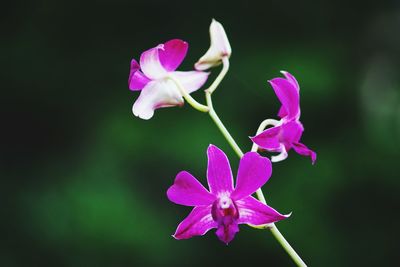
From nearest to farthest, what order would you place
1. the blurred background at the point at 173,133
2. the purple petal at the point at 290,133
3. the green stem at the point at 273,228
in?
the green stem at the point at 273,228
the purple petal at the point at 290,133
the blurred background at the point at 173,133

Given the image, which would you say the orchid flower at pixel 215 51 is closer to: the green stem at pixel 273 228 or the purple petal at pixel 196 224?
the green stem at pixel 273 228

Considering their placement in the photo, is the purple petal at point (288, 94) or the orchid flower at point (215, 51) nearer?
the purple petal at point (288, 94)

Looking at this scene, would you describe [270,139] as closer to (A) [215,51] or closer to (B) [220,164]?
(B) [220,164]

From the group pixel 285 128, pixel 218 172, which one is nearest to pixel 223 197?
pixel 218 172

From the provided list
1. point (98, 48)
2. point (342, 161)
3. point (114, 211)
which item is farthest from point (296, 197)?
point (98, 48)

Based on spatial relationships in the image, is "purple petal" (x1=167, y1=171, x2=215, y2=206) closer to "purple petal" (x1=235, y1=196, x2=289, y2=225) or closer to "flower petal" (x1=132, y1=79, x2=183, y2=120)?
"purple petal" (x1=235, y1=196, x2=289, y2=225)

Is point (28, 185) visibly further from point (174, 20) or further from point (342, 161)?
point (342, 161)

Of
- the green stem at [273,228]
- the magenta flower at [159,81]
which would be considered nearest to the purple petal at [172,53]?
the magenta flower at [159,81]
